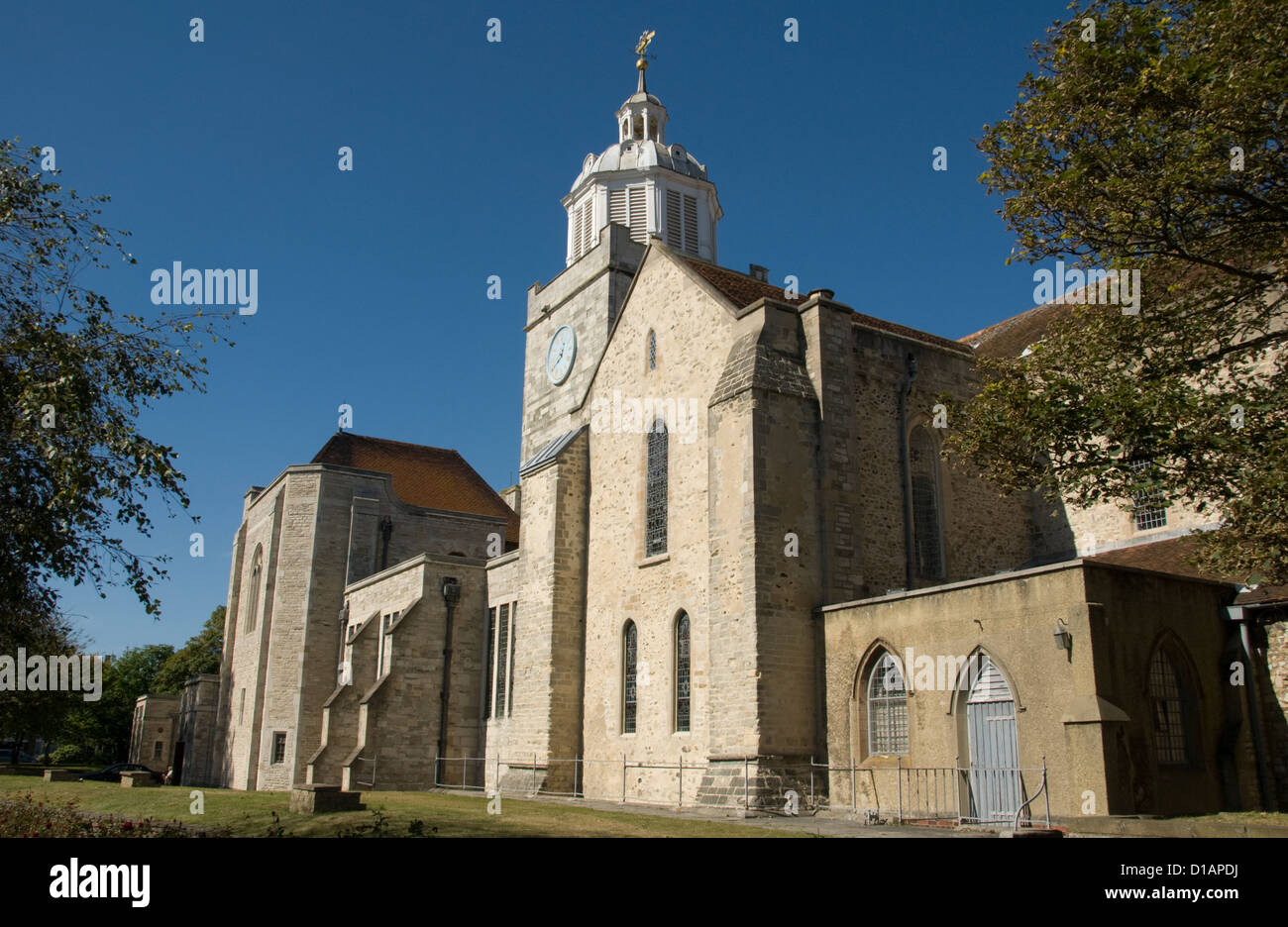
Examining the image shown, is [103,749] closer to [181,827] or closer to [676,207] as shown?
[676,207]

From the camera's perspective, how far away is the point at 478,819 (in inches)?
616

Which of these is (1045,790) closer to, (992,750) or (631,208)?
(992,750)

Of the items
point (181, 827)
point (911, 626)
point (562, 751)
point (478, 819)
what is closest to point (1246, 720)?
point (911, 626)

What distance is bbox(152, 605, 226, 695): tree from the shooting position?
70875mm

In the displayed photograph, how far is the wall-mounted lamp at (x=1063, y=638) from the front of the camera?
15.5 metres

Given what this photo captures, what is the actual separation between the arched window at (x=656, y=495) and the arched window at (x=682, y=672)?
2.02m

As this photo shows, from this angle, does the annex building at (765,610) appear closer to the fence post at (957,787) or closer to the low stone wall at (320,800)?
the fence post at (957,787)

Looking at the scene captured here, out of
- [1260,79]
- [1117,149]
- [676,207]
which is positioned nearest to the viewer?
[1260,79]

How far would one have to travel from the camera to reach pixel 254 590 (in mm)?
44625

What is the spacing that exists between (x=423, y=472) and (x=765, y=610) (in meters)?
29.1

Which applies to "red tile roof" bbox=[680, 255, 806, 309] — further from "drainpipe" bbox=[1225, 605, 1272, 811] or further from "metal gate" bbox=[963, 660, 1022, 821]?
"drainpipe" bbox=[1225, 605, 1272, 811]

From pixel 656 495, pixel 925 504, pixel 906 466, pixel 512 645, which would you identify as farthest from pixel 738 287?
pixel 512 645

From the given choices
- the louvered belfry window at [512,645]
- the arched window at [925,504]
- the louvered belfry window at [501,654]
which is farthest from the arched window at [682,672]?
the louvered belfry window at [501,654]
